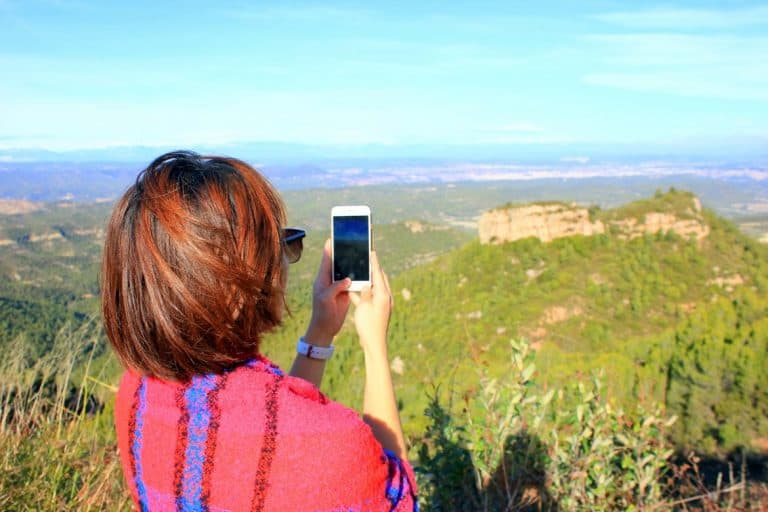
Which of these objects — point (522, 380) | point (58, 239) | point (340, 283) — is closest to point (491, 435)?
point (522, 380)

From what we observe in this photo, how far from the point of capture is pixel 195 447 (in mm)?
957

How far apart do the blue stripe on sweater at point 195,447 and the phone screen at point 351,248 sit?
53cm

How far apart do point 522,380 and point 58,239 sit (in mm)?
62447

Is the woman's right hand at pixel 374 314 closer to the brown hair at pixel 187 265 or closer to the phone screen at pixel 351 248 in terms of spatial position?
the phone screen at pixel 351 248

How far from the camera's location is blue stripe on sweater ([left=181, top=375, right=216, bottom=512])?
955mm

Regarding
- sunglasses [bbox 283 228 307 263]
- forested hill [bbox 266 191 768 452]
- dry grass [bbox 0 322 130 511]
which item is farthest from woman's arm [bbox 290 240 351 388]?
forested hill [bbox 266 191 768 452]

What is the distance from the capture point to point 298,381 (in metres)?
0.99

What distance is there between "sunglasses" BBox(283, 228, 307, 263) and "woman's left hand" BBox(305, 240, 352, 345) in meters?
0.22

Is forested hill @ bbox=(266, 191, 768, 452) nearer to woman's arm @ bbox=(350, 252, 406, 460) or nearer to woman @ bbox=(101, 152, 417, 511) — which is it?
woman's arm @ bbox=(350, 252, 406, 460)

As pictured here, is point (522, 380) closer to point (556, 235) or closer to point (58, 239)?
point (556, 235)

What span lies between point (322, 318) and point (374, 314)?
252 mm

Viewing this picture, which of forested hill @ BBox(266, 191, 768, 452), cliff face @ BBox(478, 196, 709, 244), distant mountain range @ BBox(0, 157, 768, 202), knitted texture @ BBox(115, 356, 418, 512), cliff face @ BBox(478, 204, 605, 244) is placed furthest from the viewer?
distant mountain range @ BBox(0, 157, 768, 202)

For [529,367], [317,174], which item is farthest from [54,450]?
[317,174]

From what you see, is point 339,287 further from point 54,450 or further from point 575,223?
point 575,223
